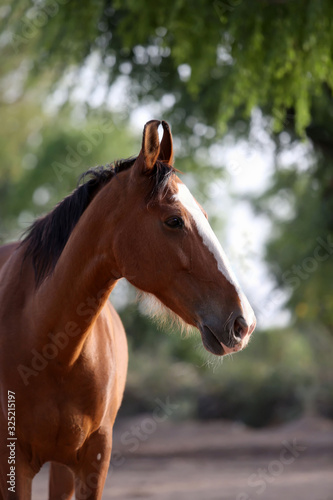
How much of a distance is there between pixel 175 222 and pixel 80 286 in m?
0.58

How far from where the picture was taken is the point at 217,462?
10.9 m

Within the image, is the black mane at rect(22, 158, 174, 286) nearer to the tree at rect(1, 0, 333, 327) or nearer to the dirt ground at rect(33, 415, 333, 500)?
the tree at rect(1, 0, 333, 327)

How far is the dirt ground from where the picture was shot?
8250 millimetres

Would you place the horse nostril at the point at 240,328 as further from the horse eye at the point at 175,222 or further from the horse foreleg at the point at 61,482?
the horse foreleg at the point at 61,482

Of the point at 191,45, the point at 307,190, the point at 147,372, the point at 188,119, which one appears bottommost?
the point at 147,372

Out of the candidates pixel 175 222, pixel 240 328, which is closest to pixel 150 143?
pixel 175 222

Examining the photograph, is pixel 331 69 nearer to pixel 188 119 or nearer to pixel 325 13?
pixel 325 13

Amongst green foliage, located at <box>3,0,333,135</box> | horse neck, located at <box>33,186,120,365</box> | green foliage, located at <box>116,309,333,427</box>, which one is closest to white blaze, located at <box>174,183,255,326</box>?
horse neck, located at <box>33,186,120,365</box>

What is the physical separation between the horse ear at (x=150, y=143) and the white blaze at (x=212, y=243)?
167mm

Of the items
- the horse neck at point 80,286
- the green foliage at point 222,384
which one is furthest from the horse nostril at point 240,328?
the green foliage at point 222,384

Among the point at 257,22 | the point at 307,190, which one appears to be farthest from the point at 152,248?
the point at 307,190

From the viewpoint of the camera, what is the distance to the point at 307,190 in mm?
11320

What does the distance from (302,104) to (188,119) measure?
314 cm

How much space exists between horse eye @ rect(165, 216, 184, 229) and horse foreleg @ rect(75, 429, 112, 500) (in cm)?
114
